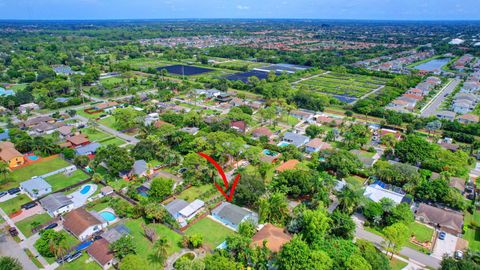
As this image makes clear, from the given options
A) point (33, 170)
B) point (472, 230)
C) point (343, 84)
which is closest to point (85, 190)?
point (33, 170)

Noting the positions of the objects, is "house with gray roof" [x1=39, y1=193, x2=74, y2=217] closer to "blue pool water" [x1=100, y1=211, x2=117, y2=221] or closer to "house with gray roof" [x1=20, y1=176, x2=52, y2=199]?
"house with gray roof" [x1=20, y1=176, x2=52, y2=199]

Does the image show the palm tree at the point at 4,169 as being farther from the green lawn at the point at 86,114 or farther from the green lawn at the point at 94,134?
the green lawn at the point at 86,114

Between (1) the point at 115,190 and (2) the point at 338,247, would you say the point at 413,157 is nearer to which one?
(2) the point at 338,247

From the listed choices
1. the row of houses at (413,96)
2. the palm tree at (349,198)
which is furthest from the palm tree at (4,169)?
the row of houses at (413,96)

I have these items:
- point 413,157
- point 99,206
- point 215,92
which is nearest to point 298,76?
point 215,92

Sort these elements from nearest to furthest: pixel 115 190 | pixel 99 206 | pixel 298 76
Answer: pixel 99 206, pixel 115 190, pixel 298 76

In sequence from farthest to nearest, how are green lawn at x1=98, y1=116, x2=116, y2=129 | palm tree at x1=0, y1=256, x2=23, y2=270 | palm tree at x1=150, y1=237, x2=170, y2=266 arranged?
1. green lawn at x1=98, y1=116, x2=116, y2=129
2. palm tree at x1=150, y1=237, x2=170, y2=266
3. palm tree at x1=0, y1=256, x2=23, y2=270

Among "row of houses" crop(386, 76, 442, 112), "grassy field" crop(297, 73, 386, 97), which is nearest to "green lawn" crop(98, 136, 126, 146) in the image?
"grassy field" crop(297, 73, 386, 97)
